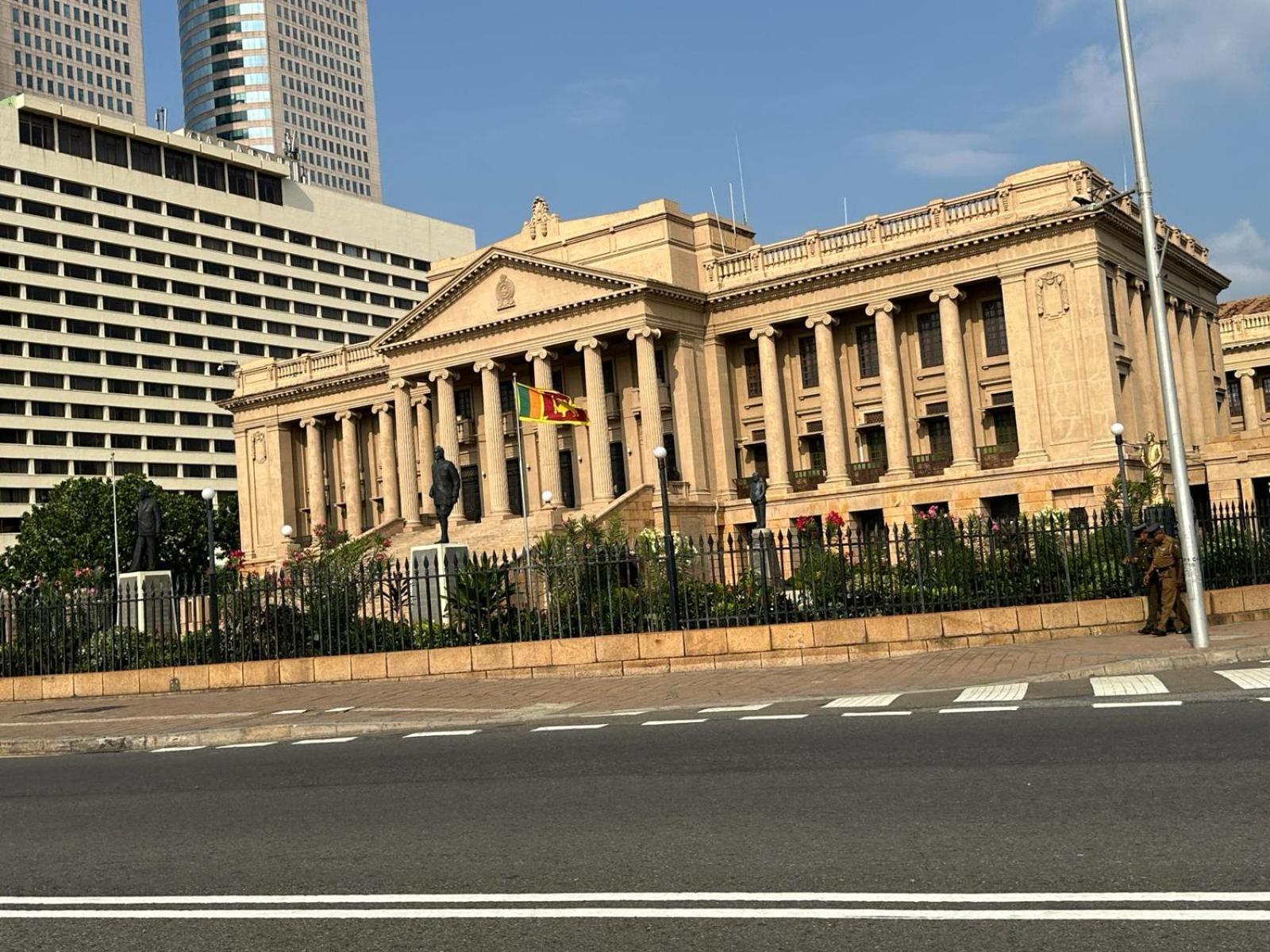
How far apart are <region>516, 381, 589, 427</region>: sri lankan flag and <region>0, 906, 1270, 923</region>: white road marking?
38597mm

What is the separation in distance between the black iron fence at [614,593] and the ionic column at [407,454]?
1463 inches

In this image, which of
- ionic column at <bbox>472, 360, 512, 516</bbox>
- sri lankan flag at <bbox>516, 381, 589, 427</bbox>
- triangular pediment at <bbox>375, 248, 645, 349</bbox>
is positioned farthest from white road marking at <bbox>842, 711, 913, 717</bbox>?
ionic column at <bbox>472, 360, 512, 516</bbox>

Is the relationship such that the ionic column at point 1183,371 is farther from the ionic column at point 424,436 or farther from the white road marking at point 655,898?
the white road marking at point 655,898

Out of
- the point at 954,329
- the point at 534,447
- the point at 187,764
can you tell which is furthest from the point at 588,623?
the point at 534,447

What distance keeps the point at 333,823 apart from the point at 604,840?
2.23 meters

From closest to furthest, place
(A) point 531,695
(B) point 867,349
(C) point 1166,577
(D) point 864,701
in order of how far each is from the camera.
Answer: (D) point 864,701 → (A) point 531,695 → (C) point 1166,577 → (B) point 867,349

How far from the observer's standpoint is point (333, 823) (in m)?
8.85

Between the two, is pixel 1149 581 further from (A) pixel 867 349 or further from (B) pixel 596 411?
(B) pixel 596 411

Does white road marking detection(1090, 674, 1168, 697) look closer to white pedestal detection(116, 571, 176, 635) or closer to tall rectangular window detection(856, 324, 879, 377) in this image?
white pedestal detection(116, 571, 176, 635)

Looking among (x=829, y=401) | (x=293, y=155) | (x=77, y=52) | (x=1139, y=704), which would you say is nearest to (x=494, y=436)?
(x=829, y=401)

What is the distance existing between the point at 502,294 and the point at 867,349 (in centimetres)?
1574

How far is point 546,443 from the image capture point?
57.9 metres

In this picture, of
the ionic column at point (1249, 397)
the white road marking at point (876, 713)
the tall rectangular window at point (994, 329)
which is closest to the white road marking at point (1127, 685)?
the white road marking at point (876, 713)

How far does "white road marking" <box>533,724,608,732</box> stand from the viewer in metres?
14.0
